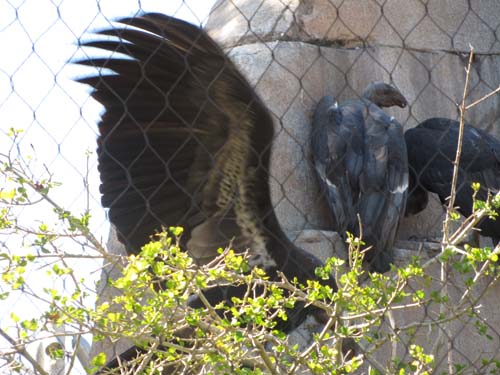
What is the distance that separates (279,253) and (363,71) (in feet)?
3.92

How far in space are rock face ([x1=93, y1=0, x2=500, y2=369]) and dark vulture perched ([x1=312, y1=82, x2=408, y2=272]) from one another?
82 mm

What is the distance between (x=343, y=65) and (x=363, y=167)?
1.44 ft

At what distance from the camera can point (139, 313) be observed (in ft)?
6.86

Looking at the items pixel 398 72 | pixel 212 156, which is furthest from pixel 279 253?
pixel 398 72

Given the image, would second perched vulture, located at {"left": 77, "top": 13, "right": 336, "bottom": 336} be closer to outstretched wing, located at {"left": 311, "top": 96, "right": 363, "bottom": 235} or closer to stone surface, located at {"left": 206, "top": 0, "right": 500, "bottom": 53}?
outstretched wing, located at {"left": 311, "top": 96, "right": 363, "bottom": 235}

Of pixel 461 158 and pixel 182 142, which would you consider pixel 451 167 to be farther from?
pixel 182 142

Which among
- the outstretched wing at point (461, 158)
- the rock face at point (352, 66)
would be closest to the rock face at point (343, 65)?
the rock face at point (352, 66)

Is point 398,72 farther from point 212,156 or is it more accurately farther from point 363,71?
point 212,156

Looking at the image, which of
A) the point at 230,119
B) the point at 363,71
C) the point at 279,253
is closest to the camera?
the point at 230,119

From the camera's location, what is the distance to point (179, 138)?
3186 mm

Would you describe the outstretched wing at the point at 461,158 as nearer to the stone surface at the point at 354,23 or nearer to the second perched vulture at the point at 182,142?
the stone surface at the point at 354,23

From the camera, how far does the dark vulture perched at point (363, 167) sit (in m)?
4.03

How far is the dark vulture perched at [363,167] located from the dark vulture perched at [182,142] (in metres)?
0.56

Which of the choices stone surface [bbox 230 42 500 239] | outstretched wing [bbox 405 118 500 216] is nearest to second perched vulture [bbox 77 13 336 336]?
stone surface [bbox 230 42 500 239]
